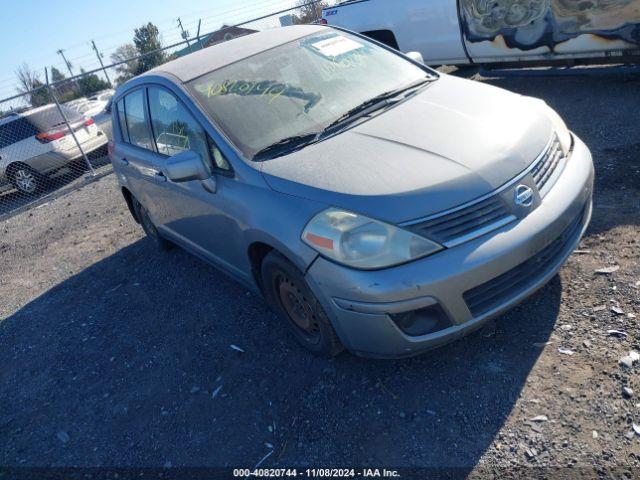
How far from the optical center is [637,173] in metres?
4.26

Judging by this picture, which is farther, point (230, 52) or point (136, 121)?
point (136, 121)

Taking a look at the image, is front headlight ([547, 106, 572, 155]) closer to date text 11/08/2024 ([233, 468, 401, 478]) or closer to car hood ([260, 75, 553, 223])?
car hood ([260, 75, 553, 223])

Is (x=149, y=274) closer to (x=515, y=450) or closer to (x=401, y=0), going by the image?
(x=515, y=450)

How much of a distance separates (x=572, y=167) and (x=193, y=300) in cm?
310

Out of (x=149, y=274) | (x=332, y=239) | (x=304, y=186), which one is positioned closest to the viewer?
(x=332, y=239)

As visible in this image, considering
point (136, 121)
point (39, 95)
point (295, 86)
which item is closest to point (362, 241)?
point (295, 86)

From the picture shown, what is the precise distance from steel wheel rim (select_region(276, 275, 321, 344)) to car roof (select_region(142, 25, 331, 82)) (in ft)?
5.63

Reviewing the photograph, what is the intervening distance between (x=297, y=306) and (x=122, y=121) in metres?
2.91

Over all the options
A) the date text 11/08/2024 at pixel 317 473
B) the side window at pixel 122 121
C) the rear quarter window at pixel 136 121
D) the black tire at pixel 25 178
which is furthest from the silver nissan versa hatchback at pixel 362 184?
the black tire at pixel 25 178

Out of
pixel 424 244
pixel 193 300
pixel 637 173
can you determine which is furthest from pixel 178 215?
pixel 637 173

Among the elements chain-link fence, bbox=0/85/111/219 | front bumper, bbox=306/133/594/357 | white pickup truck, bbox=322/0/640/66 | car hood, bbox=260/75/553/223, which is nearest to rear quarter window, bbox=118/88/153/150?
car hood, bbox=260/75/553/223

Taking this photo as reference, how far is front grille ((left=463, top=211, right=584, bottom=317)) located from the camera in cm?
254

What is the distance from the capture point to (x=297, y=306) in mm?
3176

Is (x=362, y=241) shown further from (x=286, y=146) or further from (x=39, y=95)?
(x=39, y=95)
